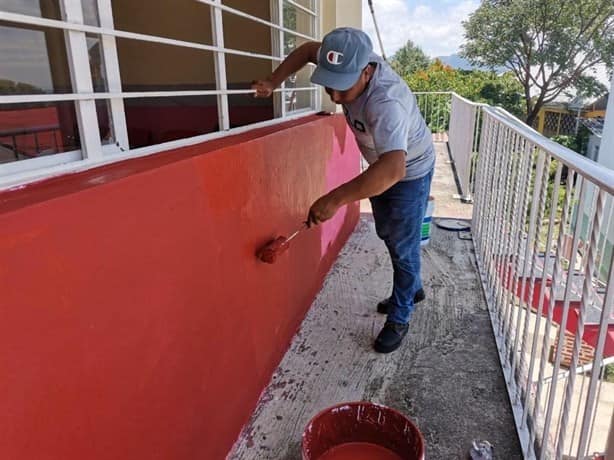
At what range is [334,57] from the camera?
1.73 meters

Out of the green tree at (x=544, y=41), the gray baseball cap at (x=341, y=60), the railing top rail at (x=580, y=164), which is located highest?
the green tree at (x=544, y=41)

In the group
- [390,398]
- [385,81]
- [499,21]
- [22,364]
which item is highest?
[499,21]

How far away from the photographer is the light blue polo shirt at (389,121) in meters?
1.78

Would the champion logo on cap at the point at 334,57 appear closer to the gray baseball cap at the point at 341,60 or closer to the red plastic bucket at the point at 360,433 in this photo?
the gray baseball cap at the point at 341,60

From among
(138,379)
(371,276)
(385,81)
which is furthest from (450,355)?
(138,379)

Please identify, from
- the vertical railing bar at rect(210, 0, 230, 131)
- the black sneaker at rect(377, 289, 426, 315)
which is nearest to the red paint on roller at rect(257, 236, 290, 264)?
the vertical railing bar at rect(210, 0, 230, 131)

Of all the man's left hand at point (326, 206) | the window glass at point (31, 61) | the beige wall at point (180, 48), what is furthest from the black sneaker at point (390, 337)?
the beige wall at point (180, 48)

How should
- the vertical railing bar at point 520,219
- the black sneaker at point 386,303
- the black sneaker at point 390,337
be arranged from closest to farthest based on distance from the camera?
the vertical railing bar at point 520,219, the black sneaker at point 390,337, the black sneaker at point 386,303

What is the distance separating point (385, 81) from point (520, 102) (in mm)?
22371

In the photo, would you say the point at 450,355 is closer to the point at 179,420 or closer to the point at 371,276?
the point at 371,276

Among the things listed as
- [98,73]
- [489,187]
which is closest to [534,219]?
[489,187]

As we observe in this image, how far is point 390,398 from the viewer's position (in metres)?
2.03

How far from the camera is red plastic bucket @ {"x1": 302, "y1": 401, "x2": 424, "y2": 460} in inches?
66.4

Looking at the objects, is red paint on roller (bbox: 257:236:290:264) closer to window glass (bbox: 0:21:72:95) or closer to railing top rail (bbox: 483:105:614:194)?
window glass (bbox: 0:21:72:95)
